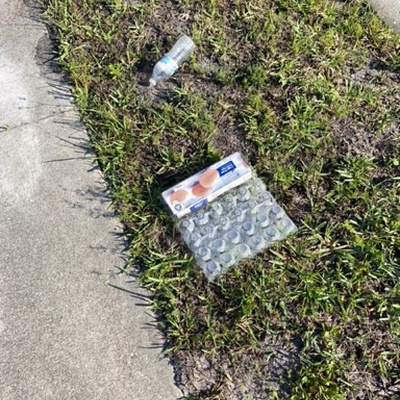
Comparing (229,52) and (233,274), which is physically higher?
(229,52)

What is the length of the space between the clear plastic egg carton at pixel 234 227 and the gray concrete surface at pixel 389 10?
1343 mm

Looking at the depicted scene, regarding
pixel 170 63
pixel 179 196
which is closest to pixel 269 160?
pixel 179 196

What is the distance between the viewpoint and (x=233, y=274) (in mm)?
Result: 2434

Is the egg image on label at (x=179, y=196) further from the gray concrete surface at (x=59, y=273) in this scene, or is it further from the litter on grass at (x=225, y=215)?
the gray concrete surface at (x=59, y=273)

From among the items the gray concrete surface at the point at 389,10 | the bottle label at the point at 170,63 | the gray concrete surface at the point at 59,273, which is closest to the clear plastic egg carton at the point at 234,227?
the gray concrete surface at the point at 59,273

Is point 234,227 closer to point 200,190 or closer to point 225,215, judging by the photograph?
point 225,215

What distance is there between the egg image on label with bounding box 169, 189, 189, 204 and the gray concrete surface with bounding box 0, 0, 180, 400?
309 millimetres

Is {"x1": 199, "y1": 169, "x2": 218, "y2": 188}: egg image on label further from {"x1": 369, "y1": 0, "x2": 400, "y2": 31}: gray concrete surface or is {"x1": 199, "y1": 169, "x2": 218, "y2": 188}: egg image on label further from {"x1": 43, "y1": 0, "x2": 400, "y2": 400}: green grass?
{"x1": 369, "y1": 0, "x2": 400, "y2": 31}: gray concrete surface

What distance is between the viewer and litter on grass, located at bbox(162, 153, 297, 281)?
247 centimetres

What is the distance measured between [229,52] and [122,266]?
134 cm

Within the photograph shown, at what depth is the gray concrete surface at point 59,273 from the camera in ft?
7.55

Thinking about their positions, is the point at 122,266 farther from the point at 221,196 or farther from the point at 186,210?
the point at 221,196

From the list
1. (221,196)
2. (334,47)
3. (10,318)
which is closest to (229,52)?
(334,47)

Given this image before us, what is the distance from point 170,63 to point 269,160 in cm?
76
